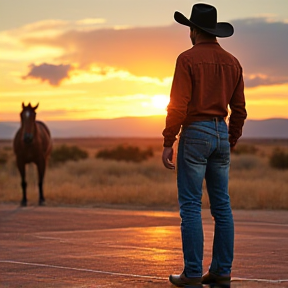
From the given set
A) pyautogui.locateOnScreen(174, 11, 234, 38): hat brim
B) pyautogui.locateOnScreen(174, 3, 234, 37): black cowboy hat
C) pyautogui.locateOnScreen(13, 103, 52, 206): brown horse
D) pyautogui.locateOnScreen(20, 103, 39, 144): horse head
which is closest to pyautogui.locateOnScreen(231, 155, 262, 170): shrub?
pyautogui.locateOnScreen(13, 103, 52, 206): brown horse

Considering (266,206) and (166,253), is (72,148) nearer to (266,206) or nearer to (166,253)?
(266,206)

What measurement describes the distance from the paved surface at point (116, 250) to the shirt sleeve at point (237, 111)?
144 cm

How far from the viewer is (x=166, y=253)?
954cm

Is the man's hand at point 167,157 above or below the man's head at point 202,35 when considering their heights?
below

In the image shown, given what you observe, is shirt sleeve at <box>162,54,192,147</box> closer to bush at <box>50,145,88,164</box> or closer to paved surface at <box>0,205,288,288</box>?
paved surface at <box>0,205,288,288</box>

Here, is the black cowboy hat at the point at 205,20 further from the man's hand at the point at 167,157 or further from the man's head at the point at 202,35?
the man's hand at the point at 167,157

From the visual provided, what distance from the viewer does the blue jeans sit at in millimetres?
6770

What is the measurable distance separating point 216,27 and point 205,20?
0.44 ft

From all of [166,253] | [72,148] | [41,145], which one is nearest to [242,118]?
[166,253]

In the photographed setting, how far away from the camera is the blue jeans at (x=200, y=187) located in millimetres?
6770

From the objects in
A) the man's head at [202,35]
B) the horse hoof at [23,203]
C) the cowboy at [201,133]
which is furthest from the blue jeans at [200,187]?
the horse hoof at [23,203]

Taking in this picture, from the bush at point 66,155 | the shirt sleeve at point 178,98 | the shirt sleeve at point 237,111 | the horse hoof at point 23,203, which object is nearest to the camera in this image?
the shirt sleeve at point 178,98

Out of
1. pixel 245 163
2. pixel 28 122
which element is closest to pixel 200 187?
pixel 28 122

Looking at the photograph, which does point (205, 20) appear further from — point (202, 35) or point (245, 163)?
point (245, 163)
